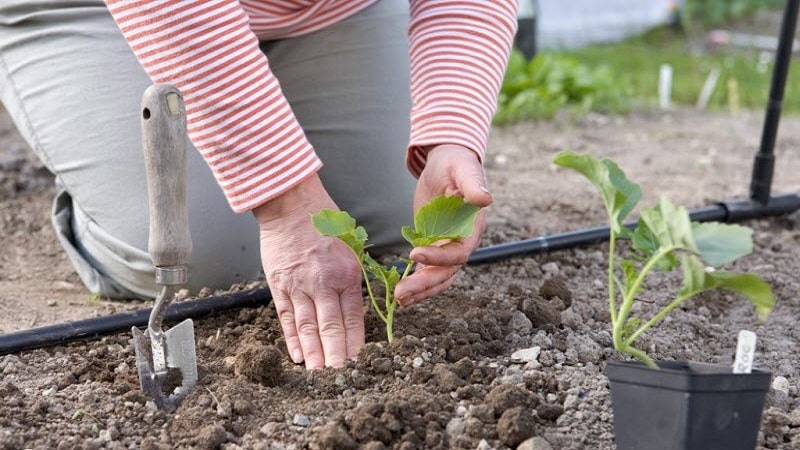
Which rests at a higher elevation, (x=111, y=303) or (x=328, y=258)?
(x=328, y=258)

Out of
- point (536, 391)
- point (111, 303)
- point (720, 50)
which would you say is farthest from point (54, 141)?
point (720, 50)

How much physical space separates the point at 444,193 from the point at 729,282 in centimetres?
58

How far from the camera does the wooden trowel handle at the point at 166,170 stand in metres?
1.33

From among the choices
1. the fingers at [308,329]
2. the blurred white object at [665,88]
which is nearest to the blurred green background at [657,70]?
the blurred white object at [665,88]

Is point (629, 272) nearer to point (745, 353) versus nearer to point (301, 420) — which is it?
point (745, 353)

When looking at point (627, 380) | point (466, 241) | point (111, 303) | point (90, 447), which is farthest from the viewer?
point (111, 303)

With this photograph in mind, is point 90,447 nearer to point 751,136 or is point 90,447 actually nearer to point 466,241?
point 466,241

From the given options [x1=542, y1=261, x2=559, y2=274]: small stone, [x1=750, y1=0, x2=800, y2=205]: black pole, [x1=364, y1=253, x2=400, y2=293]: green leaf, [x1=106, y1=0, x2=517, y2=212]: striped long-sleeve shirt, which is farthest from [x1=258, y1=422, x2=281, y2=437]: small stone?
[x1=750, y1=0, x2=800, y2=205]: black pole

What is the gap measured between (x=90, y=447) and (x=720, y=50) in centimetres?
522

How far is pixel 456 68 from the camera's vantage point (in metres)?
1.80

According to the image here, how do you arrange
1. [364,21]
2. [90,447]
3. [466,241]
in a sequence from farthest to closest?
1. [364,21]
2. [466,241]
3. [90,447]

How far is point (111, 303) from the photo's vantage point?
209 cm

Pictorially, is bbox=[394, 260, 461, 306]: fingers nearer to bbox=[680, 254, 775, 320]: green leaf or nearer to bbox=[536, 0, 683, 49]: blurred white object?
bbox=[680, 254, 775, 320]: green leaf

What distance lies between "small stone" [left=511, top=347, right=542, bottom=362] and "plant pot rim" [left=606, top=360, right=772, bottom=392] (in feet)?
0.96
